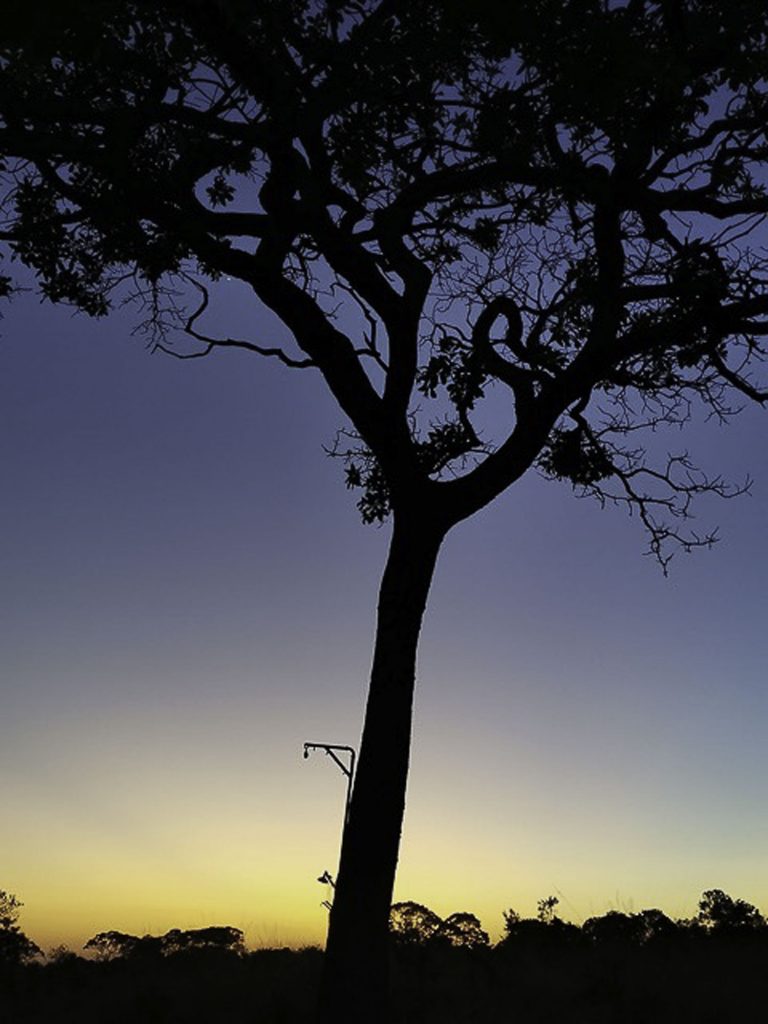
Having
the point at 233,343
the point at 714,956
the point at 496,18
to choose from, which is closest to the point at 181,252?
the point at 233,343

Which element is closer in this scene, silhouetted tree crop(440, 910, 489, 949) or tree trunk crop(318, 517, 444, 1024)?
tree trunk crop(318, 517, 444, 1024)

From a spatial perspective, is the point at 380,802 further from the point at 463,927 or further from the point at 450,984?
the point at 463,927

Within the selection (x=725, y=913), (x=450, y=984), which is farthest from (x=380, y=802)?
(x=725, y=913)

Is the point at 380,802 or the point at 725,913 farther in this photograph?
the point at 725,913

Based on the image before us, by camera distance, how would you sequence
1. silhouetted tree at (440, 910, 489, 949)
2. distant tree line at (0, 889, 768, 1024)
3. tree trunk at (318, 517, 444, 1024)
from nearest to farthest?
1. tree trunk at (318, 517, 444, 1024)
2. distant tree line at (0, 889, 768, 1024)
3. silhouetted tree at (440, 910, 489, 949)

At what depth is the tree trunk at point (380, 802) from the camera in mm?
12023

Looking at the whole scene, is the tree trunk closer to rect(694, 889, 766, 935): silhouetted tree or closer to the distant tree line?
the distant tree line

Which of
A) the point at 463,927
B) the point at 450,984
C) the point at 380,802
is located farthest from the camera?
the point at 463,927

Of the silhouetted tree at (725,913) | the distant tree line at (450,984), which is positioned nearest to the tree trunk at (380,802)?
the distant tree line at (450,984)

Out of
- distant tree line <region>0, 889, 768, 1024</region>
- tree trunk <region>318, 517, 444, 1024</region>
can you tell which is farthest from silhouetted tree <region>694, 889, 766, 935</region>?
tree trunk <region>318, 517, 444, 1024</region>

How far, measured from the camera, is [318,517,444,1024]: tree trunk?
12023mm

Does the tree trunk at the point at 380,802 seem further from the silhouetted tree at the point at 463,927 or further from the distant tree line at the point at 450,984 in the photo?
the silhouetted tree at the point at 463,927

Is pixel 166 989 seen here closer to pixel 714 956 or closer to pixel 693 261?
pixel 714 956

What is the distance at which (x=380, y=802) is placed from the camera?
41.4 feet
